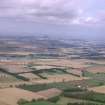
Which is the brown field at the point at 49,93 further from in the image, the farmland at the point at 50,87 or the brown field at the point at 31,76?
the brown field at the point at 31,76

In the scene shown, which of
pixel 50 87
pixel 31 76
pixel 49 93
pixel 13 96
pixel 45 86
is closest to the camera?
pixel 13 96

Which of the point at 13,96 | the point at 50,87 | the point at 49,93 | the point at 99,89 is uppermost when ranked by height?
the point at 13,96

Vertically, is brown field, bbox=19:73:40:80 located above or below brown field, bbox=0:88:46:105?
below

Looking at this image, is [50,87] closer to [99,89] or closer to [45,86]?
[45,86]

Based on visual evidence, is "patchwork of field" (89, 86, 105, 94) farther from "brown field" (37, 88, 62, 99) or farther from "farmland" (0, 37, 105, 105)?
"brown field" (37, 88, 62, 99)

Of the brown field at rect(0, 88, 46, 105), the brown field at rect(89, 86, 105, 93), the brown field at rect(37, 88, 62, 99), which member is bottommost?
the brown field at rect(89, 86, 105, 93)

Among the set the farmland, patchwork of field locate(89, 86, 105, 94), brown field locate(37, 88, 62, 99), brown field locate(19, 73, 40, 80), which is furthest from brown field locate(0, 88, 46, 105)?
brown field locate(19, 73, 40, 80)

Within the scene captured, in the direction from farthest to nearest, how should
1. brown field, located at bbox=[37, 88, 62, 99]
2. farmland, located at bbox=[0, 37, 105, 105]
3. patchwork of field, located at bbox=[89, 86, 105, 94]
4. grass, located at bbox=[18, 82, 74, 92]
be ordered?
grass, located at bbox=[18, 82, 74, 92] → patchwork of field, located at bbox=[89, 86, 105, 94] → brown field, located at bbox=[37, 88, 62, 99] → farmland, located at bbox=[0, 37, 105, 105]

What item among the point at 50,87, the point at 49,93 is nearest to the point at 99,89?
the point at 50,87

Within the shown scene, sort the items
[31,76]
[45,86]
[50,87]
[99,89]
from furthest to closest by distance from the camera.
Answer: [31,76], [45,86], [50,87], [99,89]

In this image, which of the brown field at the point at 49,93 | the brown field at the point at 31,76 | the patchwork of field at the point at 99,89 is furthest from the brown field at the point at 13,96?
the brown field at the point at 31,76

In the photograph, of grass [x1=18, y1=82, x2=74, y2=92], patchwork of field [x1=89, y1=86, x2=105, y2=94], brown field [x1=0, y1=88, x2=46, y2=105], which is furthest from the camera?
grass [x1=18, y1=82, x2=74, y2=92]

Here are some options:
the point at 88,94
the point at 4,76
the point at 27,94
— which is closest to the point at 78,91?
the point at 88,94
